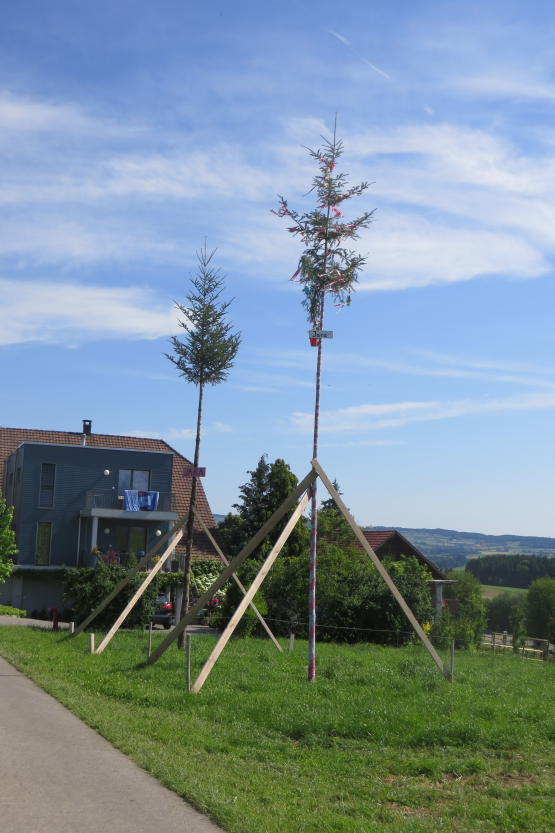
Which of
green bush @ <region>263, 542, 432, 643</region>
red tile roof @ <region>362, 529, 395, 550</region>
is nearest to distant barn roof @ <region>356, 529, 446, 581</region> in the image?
red tile roof @ <region>362, 529, 395, 550</region>

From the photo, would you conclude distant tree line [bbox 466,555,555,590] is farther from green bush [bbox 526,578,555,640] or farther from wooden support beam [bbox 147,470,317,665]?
wooden support beam [bbox 147,470,317,665]

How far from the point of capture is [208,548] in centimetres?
4716

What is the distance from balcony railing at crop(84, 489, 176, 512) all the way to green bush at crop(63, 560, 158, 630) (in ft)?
52.0

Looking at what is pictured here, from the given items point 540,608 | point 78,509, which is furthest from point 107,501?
point 540,608

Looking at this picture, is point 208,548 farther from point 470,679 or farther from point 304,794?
point 304,794

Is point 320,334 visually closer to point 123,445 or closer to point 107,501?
point 107,501

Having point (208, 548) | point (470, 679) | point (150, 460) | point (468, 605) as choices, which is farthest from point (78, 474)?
point (468, 605)

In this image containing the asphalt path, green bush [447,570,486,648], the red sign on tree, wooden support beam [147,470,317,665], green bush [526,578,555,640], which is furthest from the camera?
green bush [526,578,555,640]

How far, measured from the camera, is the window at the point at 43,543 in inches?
1566

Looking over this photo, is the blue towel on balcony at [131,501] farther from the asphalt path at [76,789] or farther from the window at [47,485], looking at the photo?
the asphalt path at [76,789]

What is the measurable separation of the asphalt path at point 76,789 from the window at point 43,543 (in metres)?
30.6

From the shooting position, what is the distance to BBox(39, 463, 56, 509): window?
40.1 m

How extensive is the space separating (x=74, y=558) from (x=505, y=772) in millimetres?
34802

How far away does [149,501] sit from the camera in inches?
1615
